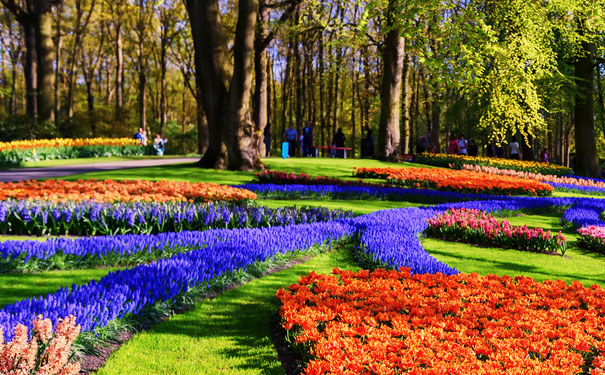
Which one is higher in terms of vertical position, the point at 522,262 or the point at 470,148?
the point at 470,148

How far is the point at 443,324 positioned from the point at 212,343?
161 centimetres

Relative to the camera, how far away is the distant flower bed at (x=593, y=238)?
23.7 feet

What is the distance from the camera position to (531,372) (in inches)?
110

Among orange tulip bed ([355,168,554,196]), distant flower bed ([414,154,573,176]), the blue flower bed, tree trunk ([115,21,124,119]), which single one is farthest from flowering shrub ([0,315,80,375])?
tree trunk ([115,21,124,119])

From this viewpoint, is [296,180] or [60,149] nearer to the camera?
[296,180]

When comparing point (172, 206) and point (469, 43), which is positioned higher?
point (469, 43)

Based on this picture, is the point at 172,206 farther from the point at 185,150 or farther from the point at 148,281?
the point at 185,150

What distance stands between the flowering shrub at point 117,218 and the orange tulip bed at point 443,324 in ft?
10.7

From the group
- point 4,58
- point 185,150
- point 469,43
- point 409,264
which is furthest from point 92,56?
point 409,264

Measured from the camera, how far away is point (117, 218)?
709cm

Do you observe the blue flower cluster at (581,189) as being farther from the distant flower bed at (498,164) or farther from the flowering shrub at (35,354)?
the flowering shrub at (35,354)

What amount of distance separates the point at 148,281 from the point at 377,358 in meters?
2.03

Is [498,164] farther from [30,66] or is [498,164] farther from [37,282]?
[30,66]

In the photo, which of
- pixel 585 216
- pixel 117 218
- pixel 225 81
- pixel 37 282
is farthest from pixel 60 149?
pixel 585 216
